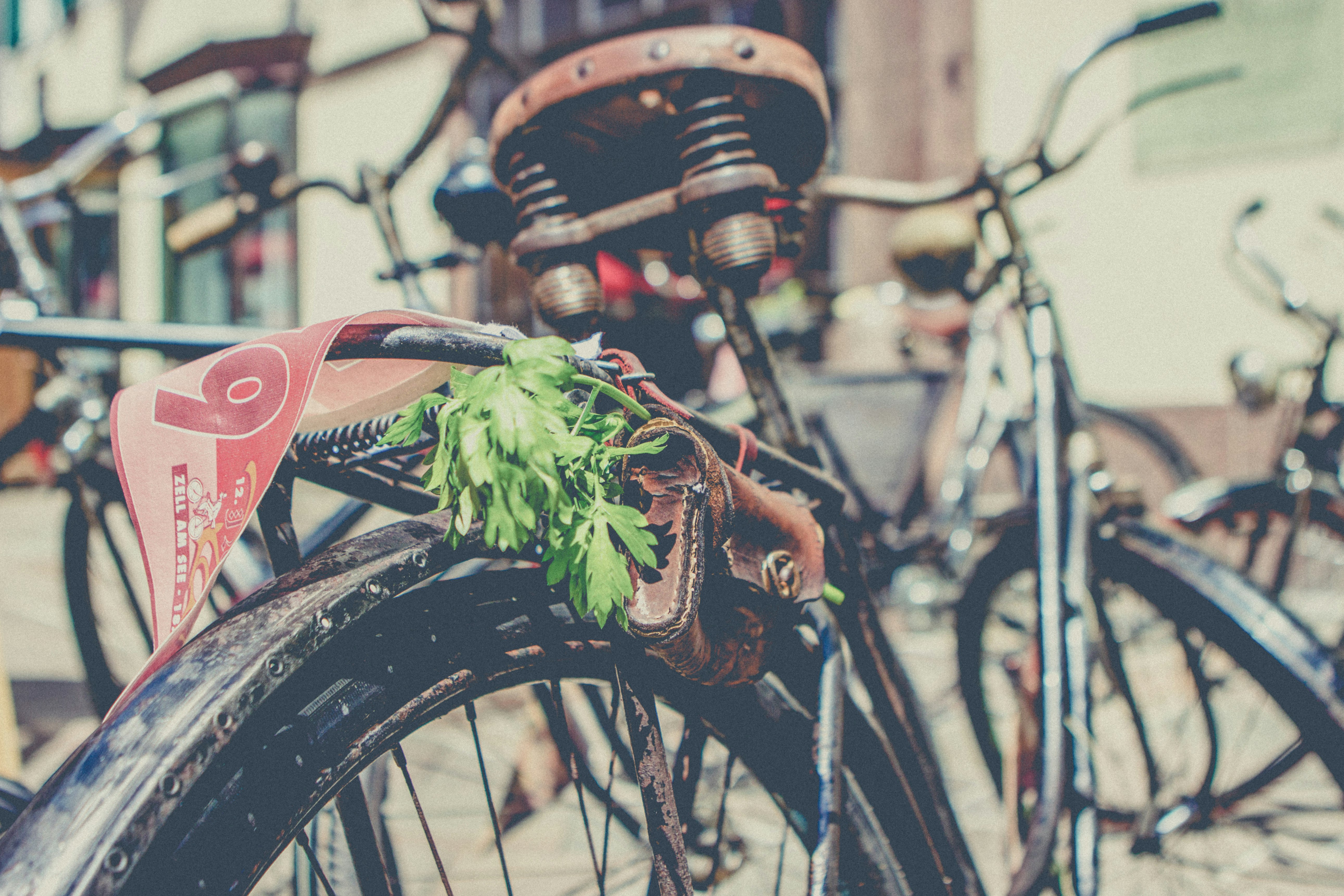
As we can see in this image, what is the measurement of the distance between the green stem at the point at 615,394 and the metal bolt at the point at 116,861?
0.43m

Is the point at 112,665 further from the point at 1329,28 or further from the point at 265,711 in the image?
the point at 1329,28

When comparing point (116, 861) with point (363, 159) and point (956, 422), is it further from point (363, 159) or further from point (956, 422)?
point (363, 159)

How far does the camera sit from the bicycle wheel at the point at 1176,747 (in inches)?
53.0

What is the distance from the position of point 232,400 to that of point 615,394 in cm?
30

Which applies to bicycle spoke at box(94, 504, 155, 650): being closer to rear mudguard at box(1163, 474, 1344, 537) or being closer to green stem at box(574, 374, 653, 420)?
green stem at box(574, 374, 653, 420)

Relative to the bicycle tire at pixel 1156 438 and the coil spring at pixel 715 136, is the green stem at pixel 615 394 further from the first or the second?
the bicycle tire at pixel 1156 438

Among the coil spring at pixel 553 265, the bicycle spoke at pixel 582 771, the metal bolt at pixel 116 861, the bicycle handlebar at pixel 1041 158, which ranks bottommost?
the bicycle spoke at pixel 582 771

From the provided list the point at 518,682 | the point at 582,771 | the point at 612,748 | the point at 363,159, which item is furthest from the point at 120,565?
the point at 363,159

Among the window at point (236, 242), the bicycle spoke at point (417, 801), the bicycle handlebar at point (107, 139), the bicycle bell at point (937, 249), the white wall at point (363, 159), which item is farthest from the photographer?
the window at point (236, 242)

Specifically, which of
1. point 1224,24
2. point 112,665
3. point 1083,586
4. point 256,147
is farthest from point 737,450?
point 1224,24

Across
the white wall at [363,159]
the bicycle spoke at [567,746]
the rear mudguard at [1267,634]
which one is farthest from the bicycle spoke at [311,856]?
the white wall at [363,159]

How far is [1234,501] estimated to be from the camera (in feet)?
6.44

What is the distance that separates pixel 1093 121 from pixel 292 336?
183 inches

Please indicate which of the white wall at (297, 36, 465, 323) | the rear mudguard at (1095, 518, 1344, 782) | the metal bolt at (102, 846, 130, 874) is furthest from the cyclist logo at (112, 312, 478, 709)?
the white wall at (297, 36, 465, 323)
